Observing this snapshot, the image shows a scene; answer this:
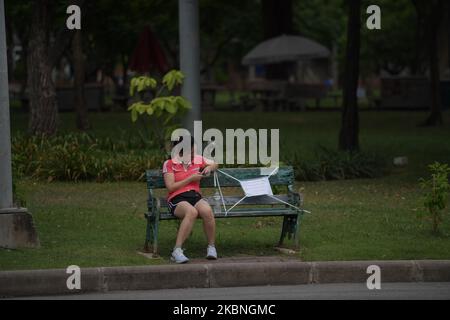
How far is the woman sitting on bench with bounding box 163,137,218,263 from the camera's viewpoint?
10.9 meters

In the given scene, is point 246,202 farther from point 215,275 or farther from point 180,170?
point 215,275

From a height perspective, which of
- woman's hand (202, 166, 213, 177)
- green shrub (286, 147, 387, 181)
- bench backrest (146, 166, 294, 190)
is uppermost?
woman's hand (202, 166, 213, 177)

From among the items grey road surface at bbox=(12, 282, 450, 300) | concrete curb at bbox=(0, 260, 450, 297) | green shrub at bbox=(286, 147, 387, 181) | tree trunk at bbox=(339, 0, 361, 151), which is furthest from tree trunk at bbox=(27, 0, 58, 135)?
grey road surface at bbox=(12, 282, 450, 300)

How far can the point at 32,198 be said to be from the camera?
15.5 m

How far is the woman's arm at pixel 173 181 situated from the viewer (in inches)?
436

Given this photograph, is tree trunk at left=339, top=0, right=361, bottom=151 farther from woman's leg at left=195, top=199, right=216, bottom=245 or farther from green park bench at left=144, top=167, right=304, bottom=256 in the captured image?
woman's leg at left=195, top=199, right=216, bottom=245

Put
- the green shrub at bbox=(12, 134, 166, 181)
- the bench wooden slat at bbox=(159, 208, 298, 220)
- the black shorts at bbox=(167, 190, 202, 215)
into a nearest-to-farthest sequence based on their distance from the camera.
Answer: the black shorts at bbox=(167, 190, 202, 215) < the bench wooden slat at bbox=(159, 208, 298, 220) < the green shrub at bbox=(12, 134, 166, 181)

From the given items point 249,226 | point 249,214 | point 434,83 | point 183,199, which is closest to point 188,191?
point 183,199

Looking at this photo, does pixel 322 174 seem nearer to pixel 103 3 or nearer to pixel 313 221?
pixel 313 221

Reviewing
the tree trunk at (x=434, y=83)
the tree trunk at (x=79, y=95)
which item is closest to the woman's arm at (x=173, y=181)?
the tree trunk at (x=79, y=95)

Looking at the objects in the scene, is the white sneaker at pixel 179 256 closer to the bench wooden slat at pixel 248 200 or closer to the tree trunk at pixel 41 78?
the bench wooden slat at pixel 248 200

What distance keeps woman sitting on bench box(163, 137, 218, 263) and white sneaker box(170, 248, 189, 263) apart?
212 mm

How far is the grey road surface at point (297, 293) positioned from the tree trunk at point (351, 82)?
415 inches
